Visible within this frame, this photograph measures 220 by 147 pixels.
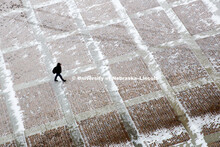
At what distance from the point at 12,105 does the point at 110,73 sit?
346 cm

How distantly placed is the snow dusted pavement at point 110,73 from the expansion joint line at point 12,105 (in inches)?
1.3

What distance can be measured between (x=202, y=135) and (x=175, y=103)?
125 centimetres

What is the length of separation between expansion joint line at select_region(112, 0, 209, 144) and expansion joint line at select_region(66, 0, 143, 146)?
1.42 metres

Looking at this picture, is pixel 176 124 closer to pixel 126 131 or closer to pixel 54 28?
pixel 126 131

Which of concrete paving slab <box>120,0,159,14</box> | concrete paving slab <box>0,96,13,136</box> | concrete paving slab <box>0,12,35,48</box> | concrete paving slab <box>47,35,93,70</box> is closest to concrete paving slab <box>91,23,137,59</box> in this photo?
concrete paving slab <box>47,35,93,70</box>

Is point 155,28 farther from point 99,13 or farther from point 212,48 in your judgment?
point 99,13

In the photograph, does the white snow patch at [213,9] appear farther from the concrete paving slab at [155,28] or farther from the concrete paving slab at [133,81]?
the concrete paving slab at [133,81]

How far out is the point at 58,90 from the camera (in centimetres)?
877

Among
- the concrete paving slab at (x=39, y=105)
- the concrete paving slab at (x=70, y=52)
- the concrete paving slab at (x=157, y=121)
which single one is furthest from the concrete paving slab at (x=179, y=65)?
the concrete paving slab at (x=39, y=105)

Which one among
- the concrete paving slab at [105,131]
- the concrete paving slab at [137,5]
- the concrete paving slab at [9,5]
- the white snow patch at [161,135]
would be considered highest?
the concrete paving slab at [9,5]

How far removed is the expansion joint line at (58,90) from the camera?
25.4 feet

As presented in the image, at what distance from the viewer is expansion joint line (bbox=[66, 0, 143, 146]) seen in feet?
25.3

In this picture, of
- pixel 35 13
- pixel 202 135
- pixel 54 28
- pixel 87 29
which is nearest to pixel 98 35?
pixel 87 29

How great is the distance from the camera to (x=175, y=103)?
8.13 meters
